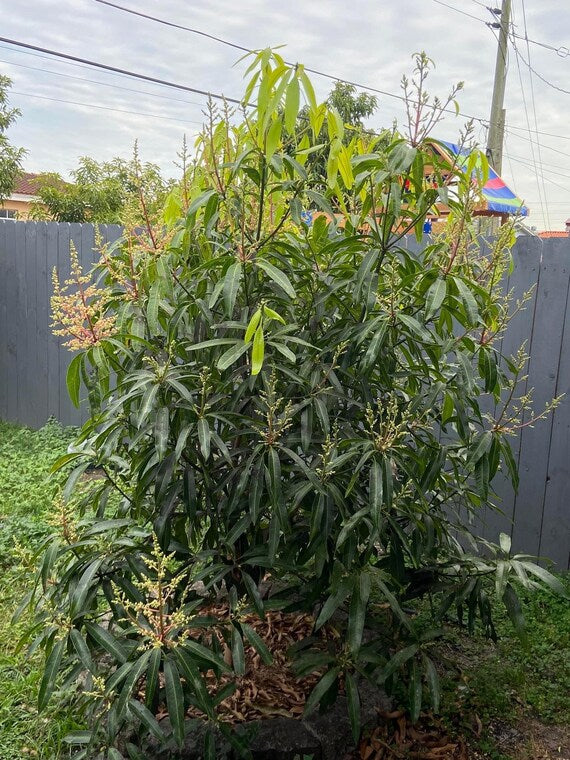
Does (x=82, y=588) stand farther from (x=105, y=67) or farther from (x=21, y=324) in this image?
(x=105, y=67)

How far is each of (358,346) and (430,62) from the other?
2.89 feet

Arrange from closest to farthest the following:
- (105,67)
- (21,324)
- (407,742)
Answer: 1. (407,742)
2. (21,324)
3. (105,67)

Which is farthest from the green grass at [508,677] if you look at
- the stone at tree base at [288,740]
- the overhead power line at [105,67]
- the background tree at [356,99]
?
the background tree at [356,99]

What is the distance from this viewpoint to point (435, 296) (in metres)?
1.89

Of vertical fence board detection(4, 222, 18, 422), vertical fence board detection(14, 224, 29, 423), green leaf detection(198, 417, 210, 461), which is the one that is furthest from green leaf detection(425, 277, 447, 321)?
vertical fence board detection(4, 222, 18, 422)

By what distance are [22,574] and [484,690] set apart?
2.37m

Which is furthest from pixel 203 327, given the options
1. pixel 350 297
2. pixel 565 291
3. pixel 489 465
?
pixel 565 291

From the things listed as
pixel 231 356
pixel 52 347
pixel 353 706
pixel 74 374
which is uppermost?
pixel 231 356

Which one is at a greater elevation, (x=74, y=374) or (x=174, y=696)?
(x=74, y=374)

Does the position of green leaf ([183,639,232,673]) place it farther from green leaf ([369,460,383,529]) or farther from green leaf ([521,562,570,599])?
green leaf ([521,562,570,599])

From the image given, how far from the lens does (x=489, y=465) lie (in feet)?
7.07

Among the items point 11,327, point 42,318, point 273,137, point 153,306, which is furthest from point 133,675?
point 11,327

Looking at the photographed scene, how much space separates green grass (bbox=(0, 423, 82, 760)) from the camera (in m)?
2.33

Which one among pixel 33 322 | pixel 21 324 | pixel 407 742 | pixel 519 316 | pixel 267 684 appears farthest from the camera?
pixel 21 324
